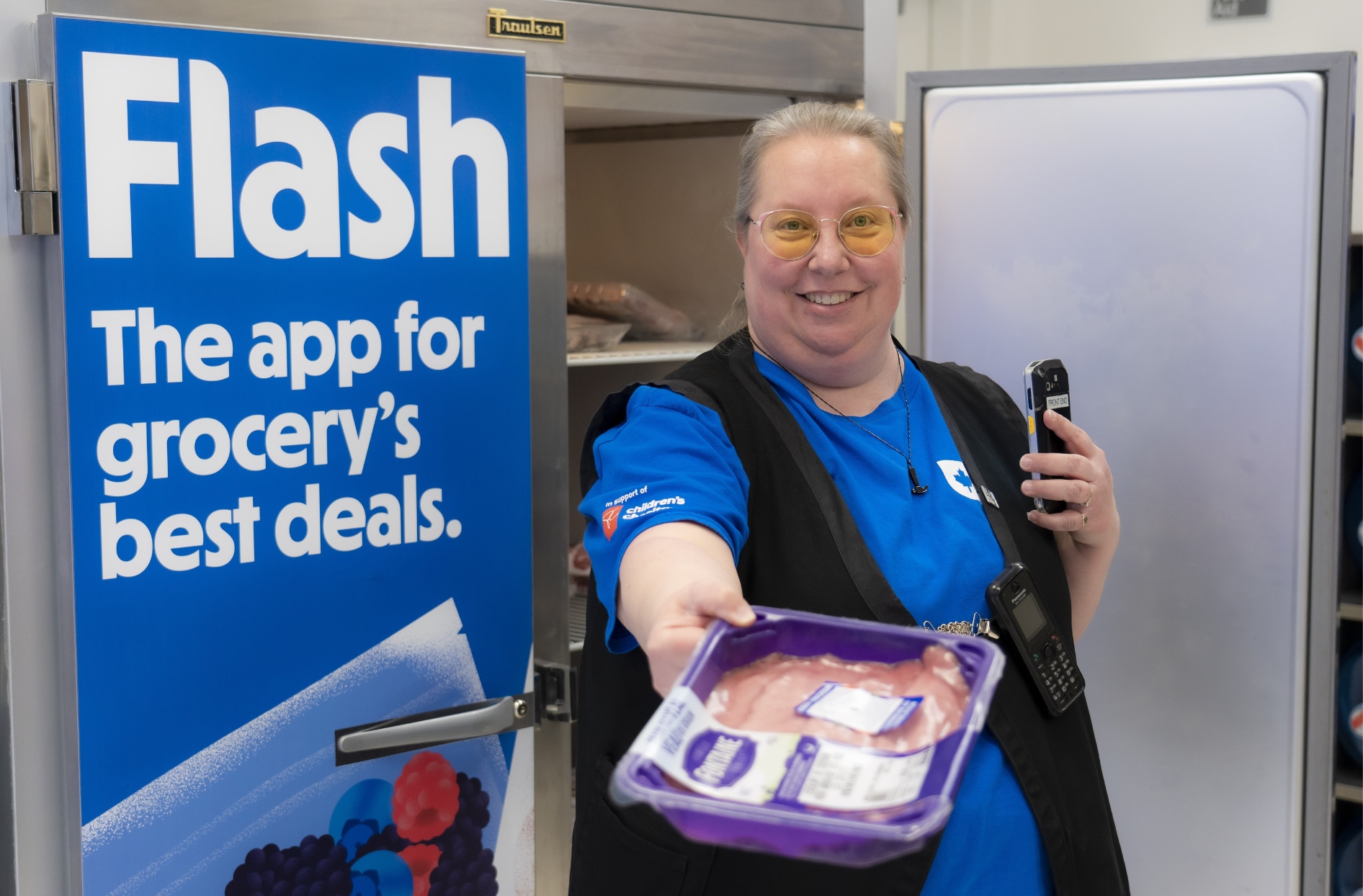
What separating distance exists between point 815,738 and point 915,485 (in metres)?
0.57

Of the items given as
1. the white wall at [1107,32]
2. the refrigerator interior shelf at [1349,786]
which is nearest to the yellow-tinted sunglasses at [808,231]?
the refrigerator interior shelf at [1349,786]

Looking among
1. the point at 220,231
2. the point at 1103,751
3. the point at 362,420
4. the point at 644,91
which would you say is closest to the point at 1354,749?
the point at 1103,751

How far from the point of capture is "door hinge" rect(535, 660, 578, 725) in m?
1.81

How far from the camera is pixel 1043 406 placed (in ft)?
4.83

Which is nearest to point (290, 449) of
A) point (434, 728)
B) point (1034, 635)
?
point (434, 728)

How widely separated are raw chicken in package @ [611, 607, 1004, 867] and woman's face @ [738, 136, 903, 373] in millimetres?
493

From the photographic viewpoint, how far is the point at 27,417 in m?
1.42

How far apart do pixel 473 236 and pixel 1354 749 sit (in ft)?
7.06

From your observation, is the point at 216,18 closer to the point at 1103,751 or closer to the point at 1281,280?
the point at 1281,280

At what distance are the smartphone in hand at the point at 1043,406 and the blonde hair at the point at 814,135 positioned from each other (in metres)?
0.25

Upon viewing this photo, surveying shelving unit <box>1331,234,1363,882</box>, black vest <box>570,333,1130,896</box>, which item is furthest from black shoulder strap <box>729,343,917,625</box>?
shelving unit <box>1331,234,1363,882</box>

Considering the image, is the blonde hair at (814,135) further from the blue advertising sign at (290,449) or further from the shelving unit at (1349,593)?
the shelving unit at (1349,593)

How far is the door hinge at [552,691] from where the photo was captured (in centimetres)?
181

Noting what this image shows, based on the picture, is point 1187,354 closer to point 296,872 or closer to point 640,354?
point 640,354
